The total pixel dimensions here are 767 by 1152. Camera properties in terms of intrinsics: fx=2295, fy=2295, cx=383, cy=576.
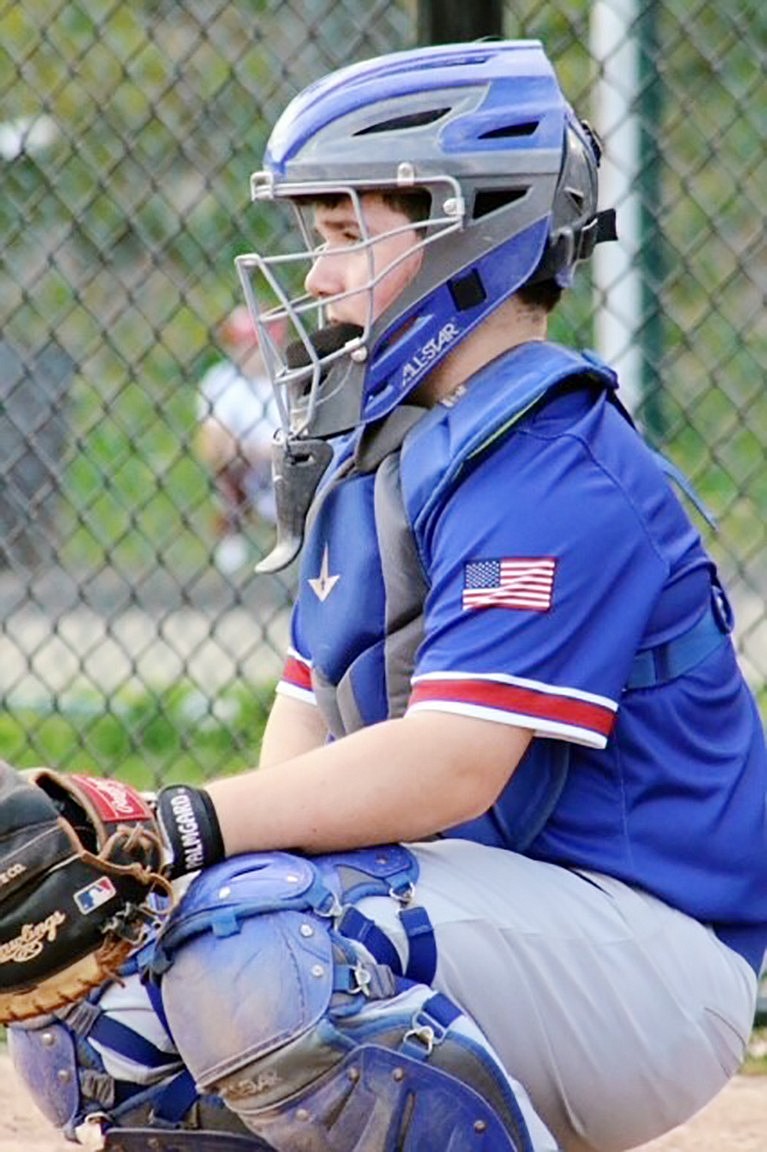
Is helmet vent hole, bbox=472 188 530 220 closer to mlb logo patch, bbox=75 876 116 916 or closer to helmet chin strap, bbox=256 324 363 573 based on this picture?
helmet chin strap, bbox=256 324 363 573

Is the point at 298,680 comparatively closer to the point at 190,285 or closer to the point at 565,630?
the point at 565,630

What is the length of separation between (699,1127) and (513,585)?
132 cm

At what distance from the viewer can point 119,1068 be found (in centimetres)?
262

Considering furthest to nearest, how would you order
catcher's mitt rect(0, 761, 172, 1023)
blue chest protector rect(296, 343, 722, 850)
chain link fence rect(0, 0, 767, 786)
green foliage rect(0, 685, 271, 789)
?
Result: green foliage rect(0, 685, 271, 789)
chain link fence rect(0, 0, 767, 786)
blue chest protector rect(296, 343, 722, 850)
catcher's mitt rect(0, 761, 172, 1023)

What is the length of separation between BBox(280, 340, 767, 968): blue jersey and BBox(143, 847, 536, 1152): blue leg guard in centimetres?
27

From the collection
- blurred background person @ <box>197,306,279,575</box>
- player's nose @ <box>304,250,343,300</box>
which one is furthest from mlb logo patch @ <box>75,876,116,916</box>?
blurred background person @ <box>197,306,279,575</box>

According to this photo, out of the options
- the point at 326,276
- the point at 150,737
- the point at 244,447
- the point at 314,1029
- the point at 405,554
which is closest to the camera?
the point at 314,1029

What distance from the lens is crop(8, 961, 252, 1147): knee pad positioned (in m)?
2.62

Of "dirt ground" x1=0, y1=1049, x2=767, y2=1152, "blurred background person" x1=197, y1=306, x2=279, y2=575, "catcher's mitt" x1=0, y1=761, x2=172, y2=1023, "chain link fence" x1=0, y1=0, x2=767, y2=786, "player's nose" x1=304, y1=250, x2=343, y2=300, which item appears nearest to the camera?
"catcher's mitt" x1=0, y1=761, x2=172, y2=1023

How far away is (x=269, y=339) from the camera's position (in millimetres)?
2750

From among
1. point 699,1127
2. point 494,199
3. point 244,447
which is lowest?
point 699,1127

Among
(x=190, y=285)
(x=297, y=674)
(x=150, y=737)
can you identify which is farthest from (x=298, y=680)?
(x=150, y=737)

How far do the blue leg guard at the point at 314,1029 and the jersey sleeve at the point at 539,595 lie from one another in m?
0.28

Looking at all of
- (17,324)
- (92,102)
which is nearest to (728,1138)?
(92,102)
